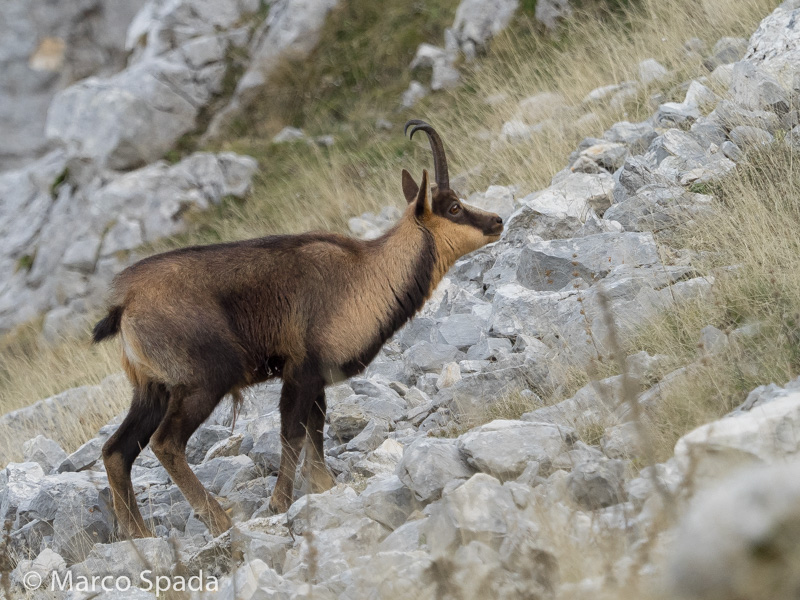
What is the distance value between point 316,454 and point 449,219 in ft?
7.05

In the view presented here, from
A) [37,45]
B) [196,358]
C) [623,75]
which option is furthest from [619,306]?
[37,45]

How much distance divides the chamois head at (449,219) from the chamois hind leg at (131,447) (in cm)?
234

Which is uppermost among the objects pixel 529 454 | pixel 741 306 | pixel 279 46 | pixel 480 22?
pixel 279 46

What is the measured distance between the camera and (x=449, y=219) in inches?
270

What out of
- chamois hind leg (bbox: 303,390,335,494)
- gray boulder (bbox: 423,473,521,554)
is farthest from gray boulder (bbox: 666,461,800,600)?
chamois hind leg (bbox: 303,390,335,494)

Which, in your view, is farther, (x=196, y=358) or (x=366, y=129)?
(x=366, y=129)

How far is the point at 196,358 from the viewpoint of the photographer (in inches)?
224

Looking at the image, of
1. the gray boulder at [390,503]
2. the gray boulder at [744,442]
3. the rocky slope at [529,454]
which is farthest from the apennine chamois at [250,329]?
the gray boulder at [744,442]

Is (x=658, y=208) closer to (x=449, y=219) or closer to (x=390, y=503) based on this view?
(x=449, y=219)

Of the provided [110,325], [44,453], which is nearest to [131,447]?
[110,325]

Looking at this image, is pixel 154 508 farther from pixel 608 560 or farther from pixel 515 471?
pixel 608 560

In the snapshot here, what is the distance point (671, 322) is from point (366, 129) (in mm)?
10728

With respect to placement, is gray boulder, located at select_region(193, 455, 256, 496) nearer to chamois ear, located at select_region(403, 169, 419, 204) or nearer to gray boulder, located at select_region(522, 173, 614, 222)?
chamois ear, located at select_region(403, 169, 419, 204)

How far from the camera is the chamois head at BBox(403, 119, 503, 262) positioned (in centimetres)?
681
